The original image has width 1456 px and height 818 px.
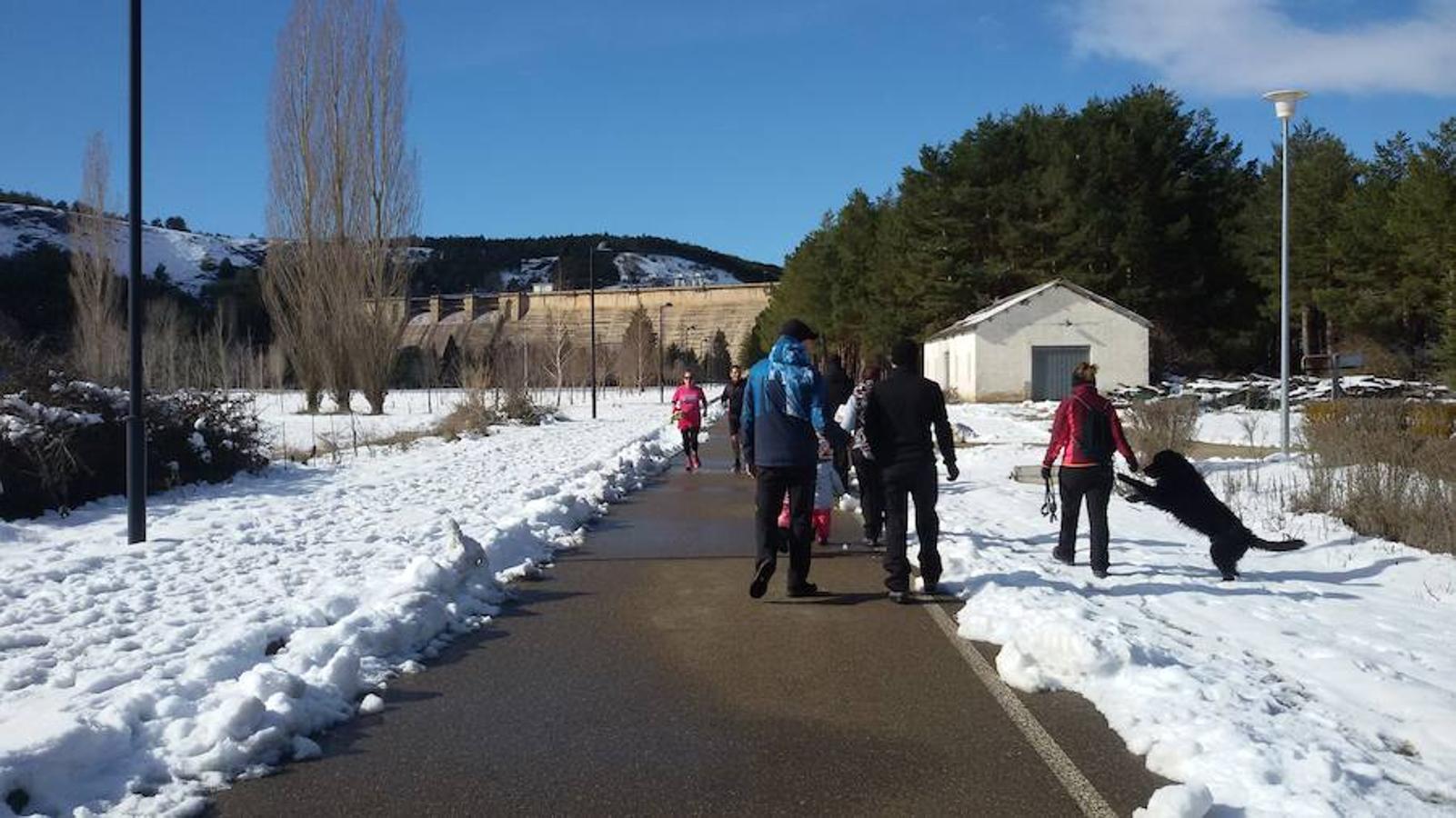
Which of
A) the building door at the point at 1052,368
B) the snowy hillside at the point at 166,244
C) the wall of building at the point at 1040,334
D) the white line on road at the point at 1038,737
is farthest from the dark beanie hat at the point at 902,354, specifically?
the snowy hillside at the point at 166,244

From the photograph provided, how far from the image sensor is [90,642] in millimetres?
6887

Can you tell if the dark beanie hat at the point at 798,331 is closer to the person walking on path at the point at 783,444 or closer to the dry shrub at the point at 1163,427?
the person walking on path at the point at 783,444

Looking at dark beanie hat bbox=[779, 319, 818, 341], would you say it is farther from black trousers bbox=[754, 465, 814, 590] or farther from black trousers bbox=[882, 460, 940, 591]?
black trousers bbox=[882, 460, 940, 591]

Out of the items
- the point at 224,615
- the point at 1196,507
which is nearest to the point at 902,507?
the point at 1196,507

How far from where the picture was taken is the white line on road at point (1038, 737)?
14.1ft

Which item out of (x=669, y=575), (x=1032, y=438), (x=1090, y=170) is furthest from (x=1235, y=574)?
(x=1090, y=170)

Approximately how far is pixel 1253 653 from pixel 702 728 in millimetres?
3382

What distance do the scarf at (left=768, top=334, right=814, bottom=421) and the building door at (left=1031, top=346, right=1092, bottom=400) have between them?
39264mm

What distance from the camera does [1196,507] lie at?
9188 millimetres

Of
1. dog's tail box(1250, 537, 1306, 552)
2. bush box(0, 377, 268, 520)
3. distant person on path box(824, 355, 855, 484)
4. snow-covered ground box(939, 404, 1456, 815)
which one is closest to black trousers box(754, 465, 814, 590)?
snow-covered ground box(939, 404, 1456, 815)

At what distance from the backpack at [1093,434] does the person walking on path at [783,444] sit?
7.49ft

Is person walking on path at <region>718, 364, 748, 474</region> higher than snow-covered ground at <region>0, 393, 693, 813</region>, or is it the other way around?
person walking on path at <region>718, 364, 748, 474</region>

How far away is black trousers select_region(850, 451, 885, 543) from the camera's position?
10.9 meters

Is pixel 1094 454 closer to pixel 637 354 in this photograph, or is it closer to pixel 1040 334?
pixel 1040 334
